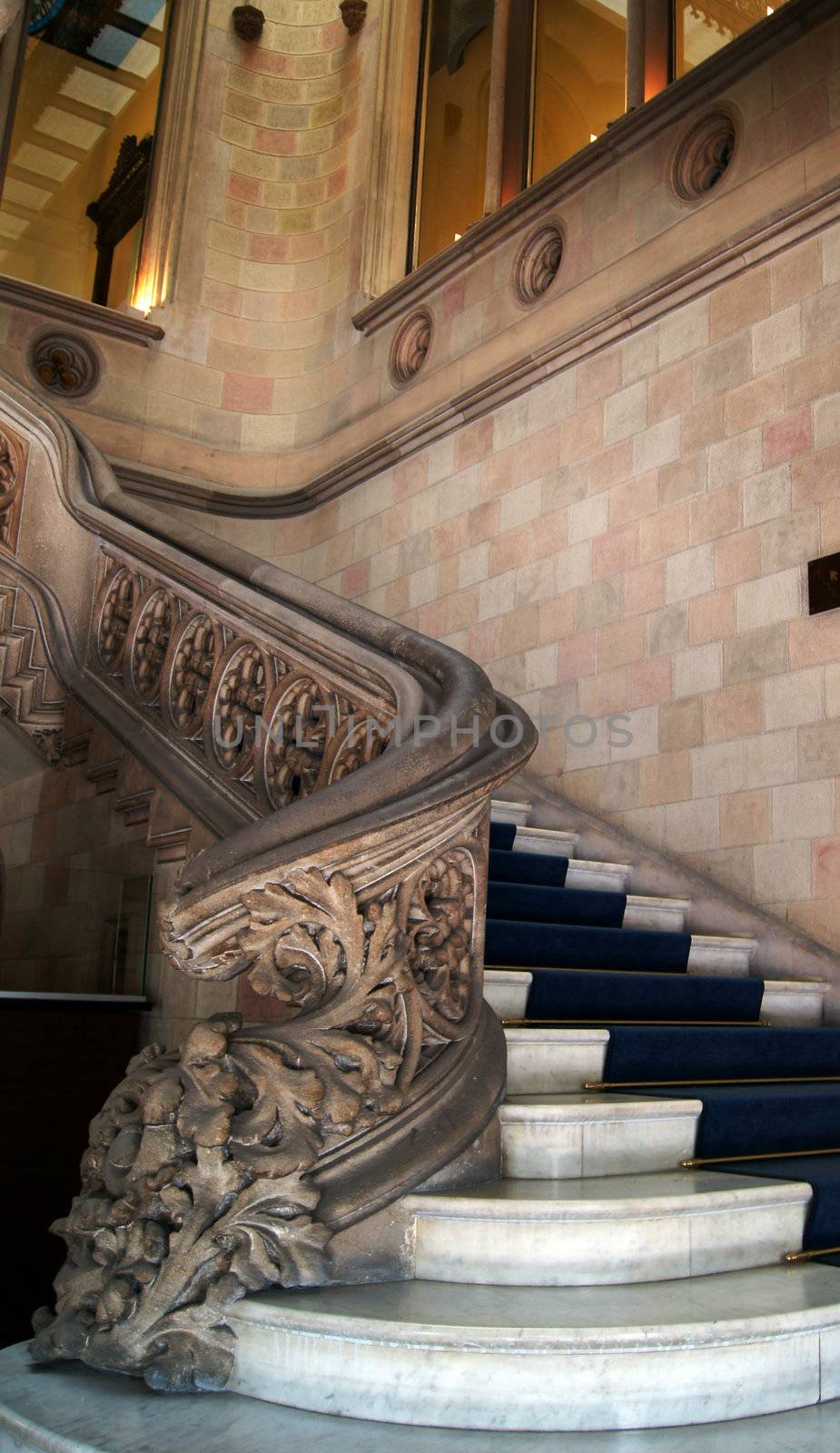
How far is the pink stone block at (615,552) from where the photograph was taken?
571 centimetres

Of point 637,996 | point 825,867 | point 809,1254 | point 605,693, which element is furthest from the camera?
point 605,693

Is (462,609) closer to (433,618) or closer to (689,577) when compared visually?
(433,618)

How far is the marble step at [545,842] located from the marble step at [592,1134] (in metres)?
2.14

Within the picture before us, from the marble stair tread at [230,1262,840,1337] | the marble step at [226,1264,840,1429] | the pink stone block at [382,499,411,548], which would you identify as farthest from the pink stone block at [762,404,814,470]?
the marble step at [226,1264,840,1429]

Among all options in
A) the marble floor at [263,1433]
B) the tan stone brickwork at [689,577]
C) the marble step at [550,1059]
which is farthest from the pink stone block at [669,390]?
the marble floor at [263,1433]

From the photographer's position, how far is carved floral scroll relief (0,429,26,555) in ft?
16.2

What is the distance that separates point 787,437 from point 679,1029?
2.75 m

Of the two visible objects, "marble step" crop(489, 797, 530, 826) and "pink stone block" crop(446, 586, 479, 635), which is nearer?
"marble step" crop(489, 797, 530, 826)

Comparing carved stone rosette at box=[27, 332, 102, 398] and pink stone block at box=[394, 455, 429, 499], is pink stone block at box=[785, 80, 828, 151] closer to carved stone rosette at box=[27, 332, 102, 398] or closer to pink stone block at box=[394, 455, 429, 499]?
pink stone block at box=[394, 455, 429, 499]

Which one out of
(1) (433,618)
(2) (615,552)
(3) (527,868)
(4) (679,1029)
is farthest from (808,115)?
(4) (679,1029)

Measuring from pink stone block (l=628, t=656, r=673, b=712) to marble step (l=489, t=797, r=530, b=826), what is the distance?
659 mm

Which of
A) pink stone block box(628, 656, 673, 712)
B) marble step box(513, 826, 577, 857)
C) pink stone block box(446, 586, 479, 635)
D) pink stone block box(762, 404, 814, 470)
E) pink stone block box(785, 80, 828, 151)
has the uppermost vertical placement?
pink stone block box(785, 80, 828, 151)

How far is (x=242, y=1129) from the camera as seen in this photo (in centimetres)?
224

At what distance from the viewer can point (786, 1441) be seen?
1.92 meters
